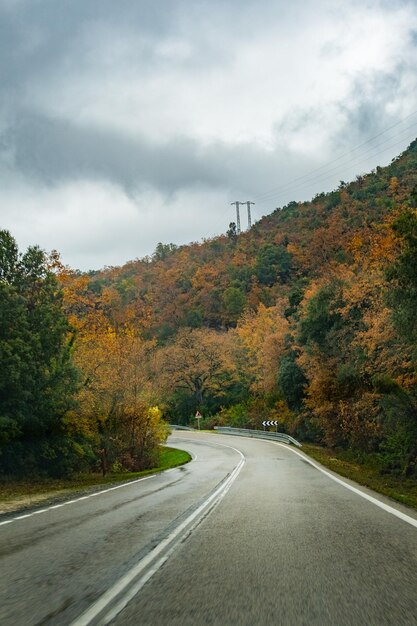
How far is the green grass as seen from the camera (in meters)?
13.5

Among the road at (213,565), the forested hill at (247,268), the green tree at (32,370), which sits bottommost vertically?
the road at (213,565)

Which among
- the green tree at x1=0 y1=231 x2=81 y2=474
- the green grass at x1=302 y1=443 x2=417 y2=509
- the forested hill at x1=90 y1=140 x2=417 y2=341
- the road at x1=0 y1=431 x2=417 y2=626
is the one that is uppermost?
the forested hill at x1=90 y1=140 x2=417 y2=341

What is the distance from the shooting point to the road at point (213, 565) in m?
4.20

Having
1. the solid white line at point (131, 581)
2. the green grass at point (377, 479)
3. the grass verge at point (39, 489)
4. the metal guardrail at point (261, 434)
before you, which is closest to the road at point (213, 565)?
the solid white line at point (131, 581)

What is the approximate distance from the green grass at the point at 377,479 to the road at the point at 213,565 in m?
2.39

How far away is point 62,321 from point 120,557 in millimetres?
17327

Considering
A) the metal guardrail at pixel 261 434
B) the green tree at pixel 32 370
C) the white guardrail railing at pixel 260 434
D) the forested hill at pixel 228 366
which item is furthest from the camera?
the white guardrail railing at pixel 260 434

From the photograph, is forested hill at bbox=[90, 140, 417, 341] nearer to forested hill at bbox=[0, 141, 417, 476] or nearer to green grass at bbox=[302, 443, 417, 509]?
forested hill at bbox=[0, 141, 417, 476]

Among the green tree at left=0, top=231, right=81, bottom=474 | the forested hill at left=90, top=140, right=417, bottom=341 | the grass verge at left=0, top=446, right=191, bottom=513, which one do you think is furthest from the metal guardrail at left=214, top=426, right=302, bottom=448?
the forested hill at left=90, top=140, right=417, bottom=341

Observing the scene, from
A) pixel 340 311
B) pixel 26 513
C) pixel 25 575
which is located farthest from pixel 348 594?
pixel 340 311

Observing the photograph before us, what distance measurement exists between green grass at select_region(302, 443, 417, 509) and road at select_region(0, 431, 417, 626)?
2.39 metres

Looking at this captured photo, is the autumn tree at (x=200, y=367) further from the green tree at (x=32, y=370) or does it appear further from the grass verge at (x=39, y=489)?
the green tree at (x=32, y=370)

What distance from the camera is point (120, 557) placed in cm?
630

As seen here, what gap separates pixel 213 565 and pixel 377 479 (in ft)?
56.8
